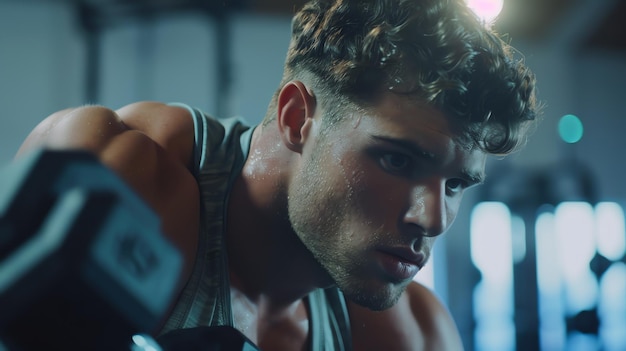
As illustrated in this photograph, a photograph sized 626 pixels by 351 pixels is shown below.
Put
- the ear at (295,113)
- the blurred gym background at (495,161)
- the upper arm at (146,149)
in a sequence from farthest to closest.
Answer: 1. the blurred gym background at (495,161)
2. the ear at (295,113)
3. the upper arm at (146,149)

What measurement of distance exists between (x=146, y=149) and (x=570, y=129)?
312 cm

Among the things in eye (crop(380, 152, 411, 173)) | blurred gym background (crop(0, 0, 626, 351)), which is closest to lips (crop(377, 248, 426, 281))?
eye (crop(380, 152, 411, 173))

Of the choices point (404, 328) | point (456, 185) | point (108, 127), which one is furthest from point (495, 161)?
point (108, 127)

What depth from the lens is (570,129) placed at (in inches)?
138

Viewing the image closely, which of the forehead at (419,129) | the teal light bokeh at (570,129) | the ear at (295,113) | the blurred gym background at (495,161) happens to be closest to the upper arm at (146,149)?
the ear at (295,113)

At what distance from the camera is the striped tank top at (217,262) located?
0.84 m

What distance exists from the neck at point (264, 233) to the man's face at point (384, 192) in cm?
6

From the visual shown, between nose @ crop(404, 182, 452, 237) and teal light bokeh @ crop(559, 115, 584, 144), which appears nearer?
nose @ crop(404, 182, 452, 237)

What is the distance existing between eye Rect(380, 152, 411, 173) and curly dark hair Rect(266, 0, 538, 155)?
3.1 inches

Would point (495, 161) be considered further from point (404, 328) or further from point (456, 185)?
point (456, 185)

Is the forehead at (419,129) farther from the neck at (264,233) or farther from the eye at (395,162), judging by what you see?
the neck at (264,233)

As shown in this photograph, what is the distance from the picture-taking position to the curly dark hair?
846 millimetres

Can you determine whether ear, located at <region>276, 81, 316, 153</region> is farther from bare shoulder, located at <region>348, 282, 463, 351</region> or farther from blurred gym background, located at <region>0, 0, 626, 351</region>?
blurred gym background, located at <region>0, 0, 626, 351</region>

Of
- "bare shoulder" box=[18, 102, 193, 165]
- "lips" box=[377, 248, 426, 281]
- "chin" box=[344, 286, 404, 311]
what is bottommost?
"chin" box=[344, 286, 404, 311]
